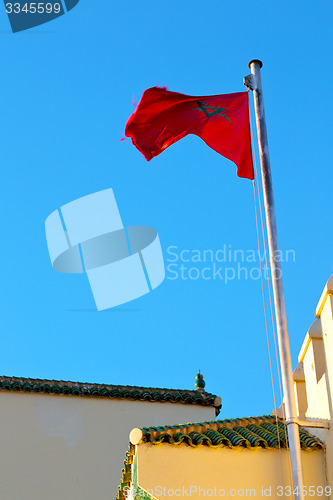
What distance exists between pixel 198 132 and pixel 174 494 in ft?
12.5

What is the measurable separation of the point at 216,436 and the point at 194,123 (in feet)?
11.0

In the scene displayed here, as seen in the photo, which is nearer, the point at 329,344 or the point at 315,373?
the point at 329,344

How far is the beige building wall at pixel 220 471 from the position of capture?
7977 mm

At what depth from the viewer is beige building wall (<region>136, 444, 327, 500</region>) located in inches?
314

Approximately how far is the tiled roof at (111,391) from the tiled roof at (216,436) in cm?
530

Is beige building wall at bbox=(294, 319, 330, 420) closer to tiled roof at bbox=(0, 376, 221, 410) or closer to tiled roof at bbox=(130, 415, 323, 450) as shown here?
tiled roof at bbox=(130, 415, 323, 450)

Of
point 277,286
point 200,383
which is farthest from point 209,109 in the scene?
point 200,383

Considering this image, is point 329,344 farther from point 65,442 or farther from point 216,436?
point 65,442

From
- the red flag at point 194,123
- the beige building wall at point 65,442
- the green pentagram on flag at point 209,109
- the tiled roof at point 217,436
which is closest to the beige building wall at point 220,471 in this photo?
the tiled roof at point 217,436

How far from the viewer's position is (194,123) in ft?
29.4

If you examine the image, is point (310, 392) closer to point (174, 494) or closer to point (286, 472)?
point (286, 472)

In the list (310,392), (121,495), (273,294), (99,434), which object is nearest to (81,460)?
(99,434)

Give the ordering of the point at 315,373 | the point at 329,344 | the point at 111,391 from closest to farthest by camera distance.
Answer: the point at 329,344 < the point at 315,373 < the point at 111,391

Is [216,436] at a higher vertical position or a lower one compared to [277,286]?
lower
